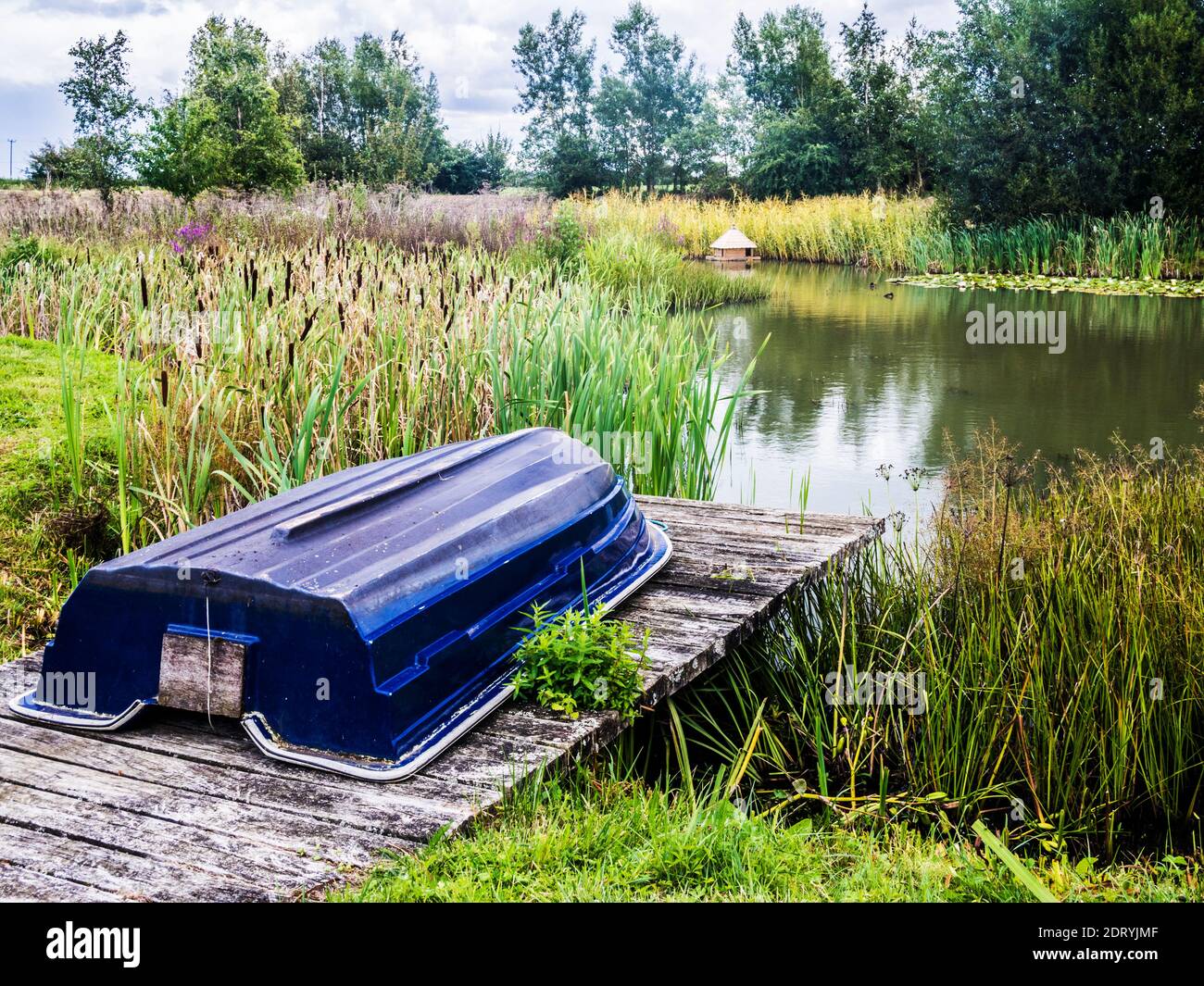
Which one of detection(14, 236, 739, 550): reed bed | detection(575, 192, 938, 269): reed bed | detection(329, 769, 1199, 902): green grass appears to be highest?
detection(575, 192, 938, 269): reed bed

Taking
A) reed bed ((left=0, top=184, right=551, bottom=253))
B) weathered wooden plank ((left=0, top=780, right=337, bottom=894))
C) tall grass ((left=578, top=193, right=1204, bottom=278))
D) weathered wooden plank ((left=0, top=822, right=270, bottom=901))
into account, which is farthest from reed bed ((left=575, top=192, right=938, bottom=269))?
weathered wooden plank ((left=0, top=822, right=270, bottom=901))

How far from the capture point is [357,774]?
7.24 feet

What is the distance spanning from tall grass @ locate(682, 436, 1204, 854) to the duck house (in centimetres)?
1695

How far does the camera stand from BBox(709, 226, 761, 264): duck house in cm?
2008

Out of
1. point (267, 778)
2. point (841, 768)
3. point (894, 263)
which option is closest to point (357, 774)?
point (267, 778)

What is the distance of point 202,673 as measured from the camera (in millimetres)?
2324

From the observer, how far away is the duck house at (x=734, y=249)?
65.9ft

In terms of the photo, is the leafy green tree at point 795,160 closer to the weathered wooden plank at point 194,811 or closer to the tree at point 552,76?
the tree at point 552,76

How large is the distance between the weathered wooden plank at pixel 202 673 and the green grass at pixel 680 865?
1.84ft

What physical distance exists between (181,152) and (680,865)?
12.7m

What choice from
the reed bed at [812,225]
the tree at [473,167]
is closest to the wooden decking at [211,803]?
the reed bed at [812,225]

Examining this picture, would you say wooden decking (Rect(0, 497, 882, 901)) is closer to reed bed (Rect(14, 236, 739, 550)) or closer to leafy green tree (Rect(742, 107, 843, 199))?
reed bed (Rect(14, 236, 739, 550))

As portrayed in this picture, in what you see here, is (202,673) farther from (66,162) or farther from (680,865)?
(66,162)
